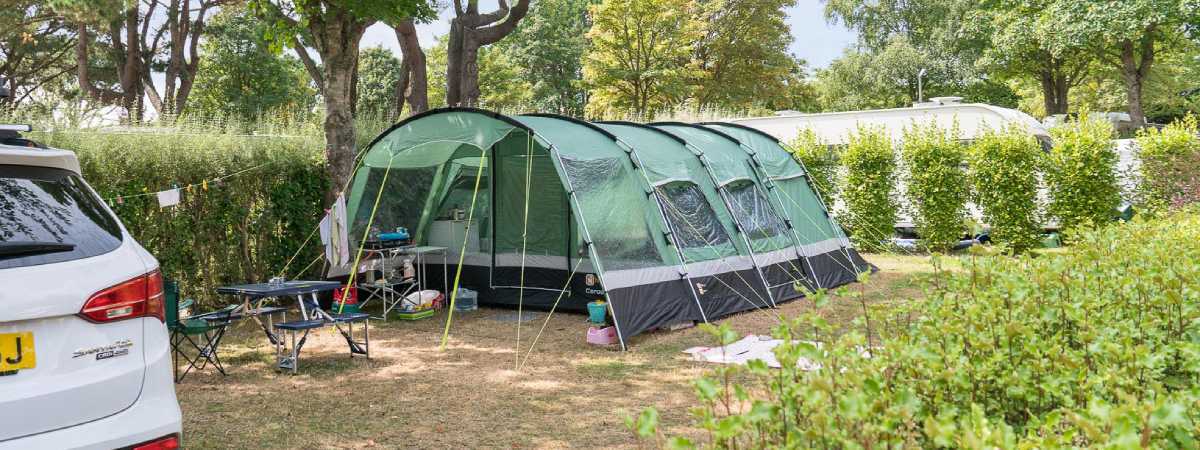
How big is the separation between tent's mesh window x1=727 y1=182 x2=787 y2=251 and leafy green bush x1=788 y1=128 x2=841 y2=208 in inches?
152

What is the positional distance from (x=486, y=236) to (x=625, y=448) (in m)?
4.78

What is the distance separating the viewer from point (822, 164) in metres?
12.6

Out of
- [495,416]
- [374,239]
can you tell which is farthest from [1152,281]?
[374,239]

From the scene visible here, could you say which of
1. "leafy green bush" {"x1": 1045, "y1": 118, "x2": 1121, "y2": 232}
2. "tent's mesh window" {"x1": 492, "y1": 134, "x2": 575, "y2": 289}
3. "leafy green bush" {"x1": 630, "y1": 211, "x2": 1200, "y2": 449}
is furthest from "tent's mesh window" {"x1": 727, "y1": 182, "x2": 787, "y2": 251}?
"leafy green bush" {"x1": 630, "y1": 211, "x2": 1200, "y2": 449}

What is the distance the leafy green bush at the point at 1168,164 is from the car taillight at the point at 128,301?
11290 mm

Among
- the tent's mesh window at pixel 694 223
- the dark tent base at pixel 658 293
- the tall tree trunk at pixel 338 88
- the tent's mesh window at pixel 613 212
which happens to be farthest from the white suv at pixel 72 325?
the tall tree trunk at pixel 338 88

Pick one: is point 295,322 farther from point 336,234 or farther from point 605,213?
point 605,213

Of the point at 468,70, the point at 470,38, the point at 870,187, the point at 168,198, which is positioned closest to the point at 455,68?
the point at 468,70

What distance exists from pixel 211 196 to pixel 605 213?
141 inches

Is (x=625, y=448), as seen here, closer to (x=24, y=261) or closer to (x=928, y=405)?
(x=928, y=405)

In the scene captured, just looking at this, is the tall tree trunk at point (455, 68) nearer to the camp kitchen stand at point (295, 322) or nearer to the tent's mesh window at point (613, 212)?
the tent's mesh window at point (613, 212)

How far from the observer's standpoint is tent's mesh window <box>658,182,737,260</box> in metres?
7.24

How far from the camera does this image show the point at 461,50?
44.3 ft

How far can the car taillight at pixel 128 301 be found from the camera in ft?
8.30
